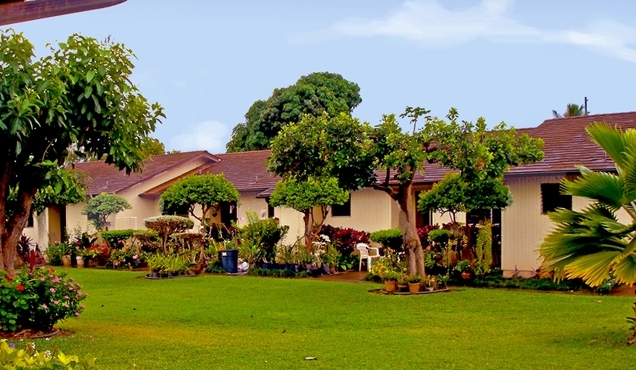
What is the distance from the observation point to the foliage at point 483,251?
19609 millimetres

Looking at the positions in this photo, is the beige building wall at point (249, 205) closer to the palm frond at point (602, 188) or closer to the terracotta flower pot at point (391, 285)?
the terracotta flower pot at point (391, 285)

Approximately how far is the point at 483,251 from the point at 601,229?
9406mm

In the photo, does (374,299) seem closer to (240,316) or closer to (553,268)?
(240,316)

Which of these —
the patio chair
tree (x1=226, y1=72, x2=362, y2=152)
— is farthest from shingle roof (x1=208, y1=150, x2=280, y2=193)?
tree (x1=226, y1=72, x2=362, y2=152)

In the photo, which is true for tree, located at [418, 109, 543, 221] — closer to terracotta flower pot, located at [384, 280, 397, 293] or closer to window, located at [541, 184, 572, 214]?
terracotta flower pot, located at [384, 280, 397, 293]

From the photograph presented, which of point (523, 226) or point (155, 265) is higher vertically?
point (523, 226)

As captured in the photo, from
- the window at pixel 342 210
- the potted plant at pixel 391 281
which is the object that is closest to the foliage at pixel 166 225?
the window at pixel 342 210

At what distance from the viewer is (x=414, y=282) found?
698 inches

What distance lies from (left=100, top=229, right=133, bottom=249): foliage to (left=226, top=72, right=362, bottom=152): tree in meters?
16.7

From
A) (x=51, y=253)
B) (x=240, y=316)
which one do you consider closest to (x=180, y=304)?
(x=240, y=316)

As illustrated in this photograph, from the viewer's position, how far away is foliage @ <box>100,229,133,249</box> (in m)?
29.1

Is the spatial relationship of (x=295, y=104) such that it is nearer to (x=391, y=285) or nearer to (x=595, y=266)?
(x=391, y=285)

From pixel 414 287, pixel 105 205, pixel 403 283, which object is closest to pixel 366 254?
pixel 403 283

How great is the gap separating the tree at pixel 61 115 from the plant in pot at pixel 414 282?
298 inches
